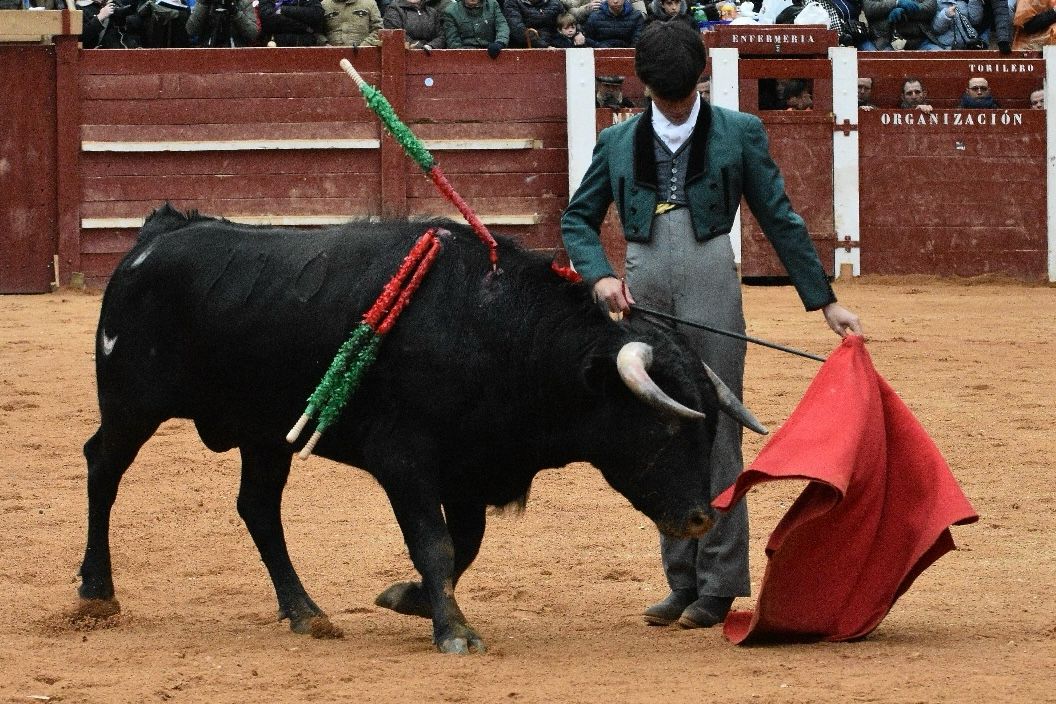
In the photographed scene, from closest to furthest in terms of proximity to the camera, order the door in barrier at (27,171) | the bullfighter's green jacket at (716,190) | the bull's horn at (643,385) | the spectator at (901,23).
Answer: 1. the bull's horn at (643,385)
2. the bullfighter's green jacket at (716,190)
3. the door in barrier at (27,171)
4. the spectator at (901,23)

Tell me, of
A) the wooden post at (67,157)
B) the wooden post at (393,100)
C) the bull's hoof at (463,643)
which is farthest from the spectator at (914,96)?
the bull's hoof at (463,643)

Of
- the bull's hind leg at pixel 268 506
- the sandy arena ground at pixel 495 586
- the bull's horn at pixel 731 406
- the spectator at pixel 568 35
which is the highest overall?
the spectator at pixel 568 35

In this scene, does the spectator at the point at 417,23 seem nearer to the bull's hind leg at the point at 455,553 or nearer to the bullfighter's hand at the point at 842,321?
the bull's hind leg at the point at 455,553

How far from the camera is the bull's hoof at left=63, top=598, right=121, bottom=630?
182 inches

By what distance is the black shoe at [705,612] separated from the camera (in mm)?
4426

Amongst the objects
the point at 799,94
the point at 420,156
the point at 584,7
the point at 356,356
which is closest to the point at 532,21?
the point at 584,7

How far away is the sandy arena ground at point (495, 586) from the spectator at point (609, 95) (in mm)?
4138

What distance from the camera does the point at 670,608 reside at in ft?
14.8

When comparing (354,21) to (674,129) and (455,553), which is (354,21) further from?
(455,553)

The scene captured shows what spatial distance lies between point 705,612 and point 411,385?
95cm

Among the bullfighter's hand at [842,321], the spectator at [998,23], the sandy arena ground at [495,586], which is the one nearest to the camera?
the sandy arena ground at [495,586]

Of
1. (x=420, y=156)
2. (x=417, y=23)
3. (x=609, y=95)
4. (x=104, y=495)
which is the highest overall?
(x=417, y=23)

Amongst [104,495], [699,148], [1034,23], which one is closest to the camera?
[699,148]

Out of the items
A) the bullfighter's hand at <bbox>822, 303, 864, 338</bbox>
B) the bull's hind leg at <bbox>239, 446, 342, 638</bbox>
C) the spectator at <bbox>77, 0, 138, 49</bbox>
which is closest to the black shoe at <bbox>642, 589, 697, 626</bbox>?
the bullfighter's hand at <bbox>822, 303, 864, 338</bbox>
